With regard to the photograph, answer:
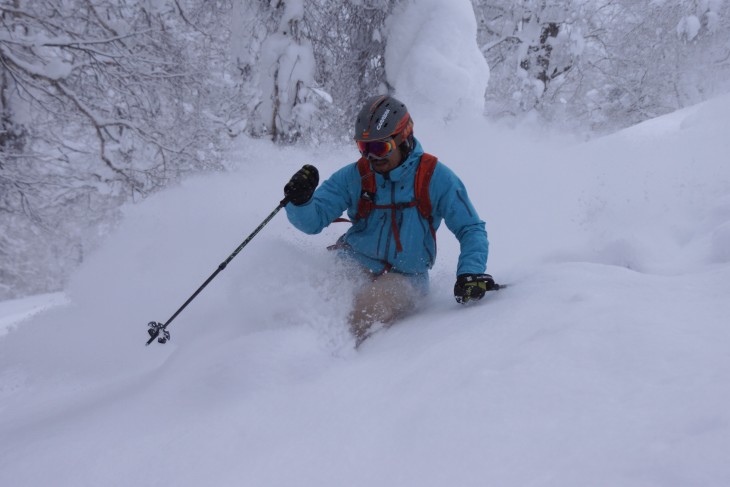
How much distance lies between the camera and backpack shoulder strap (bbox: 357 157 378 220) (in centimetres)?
321

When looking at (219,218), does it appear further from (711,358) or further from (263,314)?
(711,358)

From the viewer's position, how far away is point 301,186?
9.91 ft

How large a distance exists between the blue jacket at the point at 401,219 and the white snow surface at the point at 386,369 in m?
0.27

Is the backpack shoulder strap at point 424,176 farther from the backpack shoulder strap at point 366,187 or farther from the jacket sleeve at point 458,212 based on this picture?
the backpack shoulder strap at point 366,187

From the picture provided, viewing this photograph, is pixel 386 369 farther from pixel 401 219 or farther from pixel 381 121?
pixel 381 121

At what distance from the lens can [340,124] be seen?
9.59m

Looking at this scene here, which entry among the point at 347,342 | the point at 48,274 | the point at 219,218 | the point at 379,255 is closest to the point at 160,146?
the point at 219,218

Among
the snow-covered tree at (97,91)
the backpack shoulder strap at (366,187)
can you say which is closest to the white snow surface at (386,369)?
the backpack shoulder strap at (366,187)

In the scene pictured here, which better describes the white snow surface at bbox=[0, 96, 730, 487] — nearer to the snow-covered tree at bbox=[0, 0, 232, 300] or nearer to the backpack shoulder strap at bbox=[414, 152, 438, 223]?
the backpack shoulder strap at bbox=[414, 152, 438, 223]

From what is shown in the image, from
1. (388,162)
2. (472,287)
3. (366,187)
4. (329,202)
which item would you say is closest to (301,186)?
(329,202)

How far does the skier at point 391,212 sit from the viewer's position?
115 inches

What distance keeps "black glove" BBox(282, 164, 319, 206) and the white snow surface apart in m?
0.47

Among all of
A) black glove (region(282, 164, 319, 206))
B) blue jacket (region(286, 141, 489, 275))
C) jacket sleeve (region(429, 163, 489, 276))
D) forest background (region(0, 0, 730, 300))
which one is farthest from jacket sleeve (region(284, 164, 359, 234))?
forest background (region(0, 0, 730, 300))

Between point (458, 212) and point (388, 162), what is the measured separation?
54 centimetres
